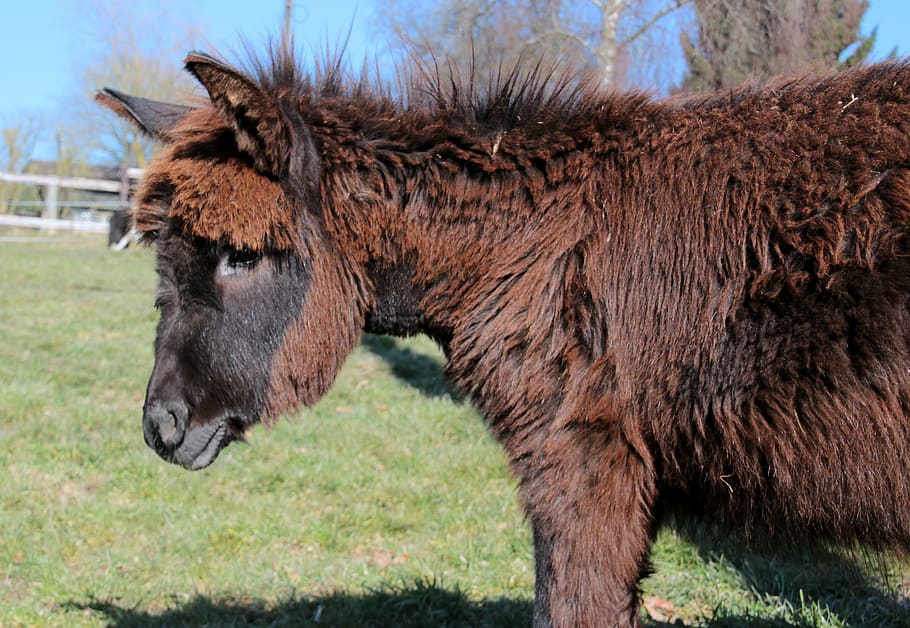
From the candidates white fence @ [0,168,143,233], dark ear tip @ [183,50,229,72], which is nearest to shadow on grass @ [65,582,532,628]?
dark ear tip @ [183,50,229,72]

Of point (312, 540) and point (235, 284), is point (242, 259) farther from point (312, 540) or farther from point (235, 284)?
point (312, 540)

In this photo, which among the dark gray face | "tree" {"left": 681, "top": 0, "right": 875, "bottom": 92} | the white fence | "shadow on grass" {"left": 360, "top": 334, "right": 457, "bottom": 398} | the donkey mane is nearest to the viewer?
the donkey mane

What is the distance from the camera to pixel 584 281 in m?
2.63

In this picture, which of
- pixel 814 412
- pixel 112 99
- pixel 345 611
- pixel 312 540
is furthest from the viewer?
pixel 312 540

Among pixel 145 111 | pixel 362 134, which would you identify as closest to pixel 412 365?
pixel 145 111

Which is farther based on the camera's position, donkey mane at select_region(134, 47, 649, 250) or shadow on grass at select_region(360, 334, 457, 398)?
shadow on grass at select_region(360, 334, 457, 398)

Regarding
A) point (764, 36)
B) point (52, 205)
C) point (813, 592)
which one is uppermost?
point (764, 36)

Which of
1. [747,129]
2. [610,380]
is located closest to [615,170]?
[747,129]

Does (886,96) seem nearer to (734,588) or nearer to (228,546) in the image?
(734,588)

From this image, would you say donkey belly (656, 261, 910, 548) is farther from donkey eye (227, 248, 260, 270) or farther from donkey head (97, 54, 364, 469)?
donkey eye (227, 248, 260, 270)

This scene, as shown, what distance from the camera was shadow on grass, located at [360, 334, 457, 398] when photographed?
9225 millimetres

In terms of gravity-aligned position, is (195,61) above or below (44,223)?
above

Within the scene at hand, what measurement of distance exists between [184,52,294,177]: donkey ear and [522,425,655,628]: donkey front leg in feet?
4.38

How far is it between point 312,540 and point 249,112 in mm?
3319
